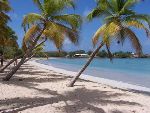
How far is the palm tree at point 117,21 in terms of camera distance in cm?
1391

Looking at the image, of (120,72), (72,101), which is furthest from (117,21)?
(120,72)

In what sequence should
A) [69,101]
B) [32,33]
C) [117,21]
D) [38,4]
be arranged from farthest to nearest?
[32,33] < [38,4] < [117,21] < [69,101]

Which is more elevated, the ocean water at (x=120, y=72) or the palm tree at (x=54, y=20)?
the palm tree at (x=54, y=20)

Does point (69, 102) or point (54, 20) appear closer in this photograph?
point (69, 102)

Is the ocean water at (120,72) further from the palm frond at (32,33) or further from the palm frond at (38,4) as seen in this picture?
the palm frond at (38,4)

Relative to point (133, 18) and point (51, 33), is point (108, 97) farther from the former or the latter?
point (51, 33)

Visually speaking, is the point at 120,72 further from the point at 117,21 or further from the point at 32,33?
the point at 117,21

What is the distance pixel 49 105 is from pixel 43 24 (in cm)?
691

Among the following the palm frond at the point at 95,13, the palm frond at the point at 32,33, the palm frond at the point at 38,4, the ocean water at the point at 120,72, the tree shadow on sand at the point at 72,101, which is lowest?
the ocean water at the point at 120,72

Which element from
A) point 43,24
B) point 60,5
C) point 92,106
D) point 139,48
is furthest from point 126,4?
point 92,106

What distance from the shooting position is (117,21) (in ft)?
48.4

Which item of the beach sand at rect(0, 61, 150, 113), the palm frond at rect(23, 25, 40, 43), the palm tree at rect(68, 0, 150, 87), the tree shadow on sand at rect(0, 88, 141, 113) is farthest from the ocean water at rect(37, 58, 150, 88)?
the beach sand at rect(0, 61, 150, 113)

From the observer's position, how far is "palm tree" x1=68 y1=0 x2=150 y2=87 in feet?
45.6

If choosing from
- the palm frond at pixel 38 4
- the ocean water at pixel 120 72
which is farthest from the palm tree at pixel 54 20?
the ocean water at pixel 120 72
